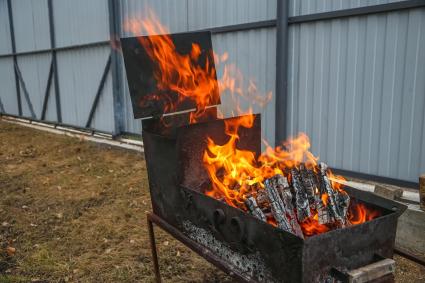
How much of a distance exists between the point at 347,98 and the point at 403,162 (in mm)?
1128

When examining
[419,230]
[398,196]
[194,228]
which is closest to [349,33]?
[398,196]

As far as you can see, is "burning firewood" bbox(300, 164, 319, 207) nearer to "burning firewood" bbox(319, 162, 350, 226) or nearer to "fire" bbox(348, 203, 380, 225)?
"burning firewood" bbox(319, 162, 350, 226)

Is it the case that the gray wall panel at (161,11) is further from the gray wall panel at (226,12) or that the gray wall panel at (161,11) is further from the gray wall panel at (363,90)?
the gray wall panel at (363,90)

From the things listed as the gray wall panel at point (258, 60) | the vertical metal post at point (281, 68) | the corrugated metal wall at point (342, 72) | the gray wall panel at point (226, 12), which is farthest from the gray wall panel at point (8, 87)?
the vertical metal post at point (281, 68)

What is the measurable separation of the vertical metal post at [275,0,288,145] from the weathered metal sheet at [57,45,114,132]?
16.8ft

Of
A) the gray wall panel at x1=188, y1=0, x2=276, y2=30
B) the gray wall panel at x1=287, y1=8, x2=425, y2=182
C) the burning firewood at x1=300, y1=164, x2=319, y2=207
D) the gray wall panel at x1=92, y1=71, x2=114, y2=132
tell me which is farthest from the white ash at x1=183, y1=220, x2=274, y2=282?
the gray wall panel at x1=92, y1=71, x2=114, y2=132

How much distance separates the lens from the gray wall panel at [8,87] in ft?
46.0

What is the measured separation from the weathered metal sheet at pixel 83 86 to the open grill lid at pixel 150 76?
647 centimetres

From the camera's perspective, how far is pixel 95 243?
4512 millimetres

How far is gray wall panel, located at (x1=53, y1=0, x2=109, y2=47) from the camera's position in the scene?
9.23 meters

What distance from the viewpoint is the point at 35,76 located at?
1254cm

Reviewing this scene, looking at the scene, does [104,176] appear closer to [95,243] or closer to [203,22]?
[95,243]

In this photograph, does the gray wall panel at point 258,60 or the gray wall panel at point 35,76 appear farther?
the gray wall panel at point 35,76

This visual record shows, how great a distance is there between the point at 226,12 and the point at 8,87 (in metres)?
11.3
